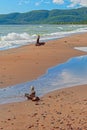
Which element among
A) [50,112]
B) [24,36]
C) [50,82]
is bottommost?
[24,36]

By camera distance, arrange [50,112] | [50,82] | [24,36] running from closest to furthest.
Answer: [50,112] → [50,82] → [24,36]

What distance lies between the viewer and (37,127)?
7.17 metres

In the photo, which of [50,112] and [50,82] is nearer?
[50,112]

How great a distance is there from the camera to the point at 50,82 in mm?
12539

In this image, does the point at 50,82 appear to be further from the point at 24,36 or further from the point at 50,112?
the point at 24,36

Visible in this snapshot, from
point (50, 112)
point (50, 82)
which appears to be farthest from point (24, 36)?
point (50, 112)

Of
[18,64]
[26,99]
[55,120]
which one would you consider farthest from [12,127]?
[18,64]

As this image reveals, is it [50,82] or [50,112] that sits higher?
[50,112]

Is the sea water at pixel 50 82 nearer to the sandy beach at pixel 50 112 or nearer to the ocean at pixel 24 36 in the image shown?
the sandy beach at pixel 50 112

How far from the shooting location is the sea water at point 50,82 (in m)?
10.4

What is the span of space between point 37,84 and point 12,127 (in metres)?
5.13

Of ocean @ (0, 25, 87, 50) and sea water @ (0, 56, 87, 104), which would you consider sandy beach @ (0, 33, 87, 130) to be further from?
ocean @ (0, 25, 87, 50)

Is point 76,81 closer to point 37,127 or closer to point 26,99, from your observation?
point 26,99

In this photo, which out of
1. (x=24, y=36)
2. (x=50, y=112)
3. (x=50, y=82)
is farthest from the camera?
(x=24, y=36)
